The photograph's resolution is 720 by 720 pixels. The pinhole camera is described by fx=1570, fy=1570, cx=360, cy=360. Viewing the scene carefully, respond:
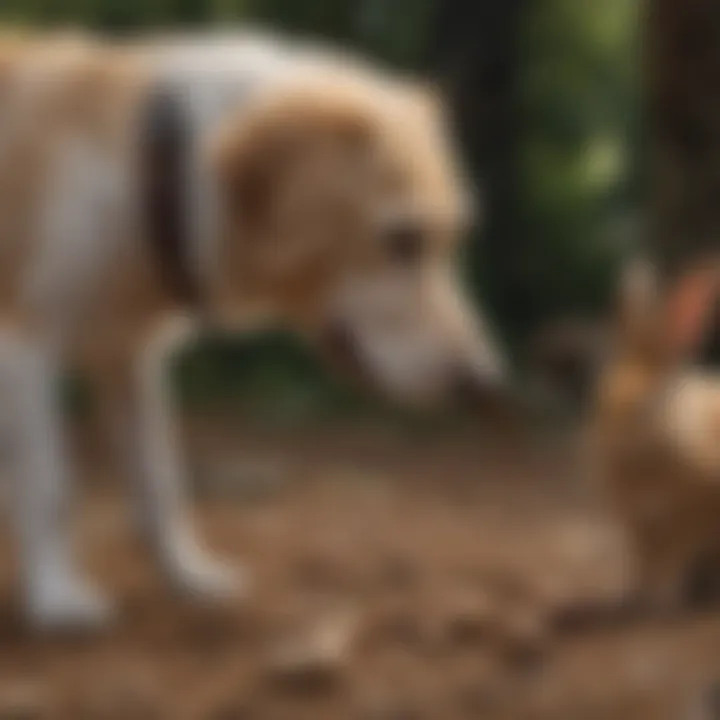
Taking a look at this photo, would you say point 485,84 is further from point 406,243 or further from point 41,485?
point 41,485

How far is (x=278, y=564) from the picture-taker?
0.96 m

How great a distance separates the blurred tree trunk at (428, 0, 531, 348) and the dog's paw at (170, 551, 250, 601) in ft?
0.81

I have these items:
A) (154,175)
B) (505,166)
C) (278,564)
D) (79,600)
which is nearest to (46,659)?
(79,600)

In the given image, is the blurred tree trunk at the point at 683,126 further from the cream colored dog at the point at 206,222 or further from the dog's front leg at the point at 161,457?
the dog's front leg at the point at 161,457

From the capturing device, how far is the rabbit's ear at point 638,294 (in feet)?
2.85

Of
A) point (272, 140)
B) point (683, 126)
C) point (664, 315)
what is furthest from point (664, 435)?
point (272, 140)

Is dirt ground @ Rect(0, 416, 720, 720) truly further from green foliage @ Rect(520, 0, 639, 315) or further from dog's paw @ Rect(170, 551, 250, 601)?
green foliage @ Rect(520, 0, 639, 315)

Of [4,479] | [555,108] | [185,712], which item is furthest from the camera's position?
[4,479]

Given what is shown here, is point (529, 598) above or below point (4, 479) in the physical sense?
below

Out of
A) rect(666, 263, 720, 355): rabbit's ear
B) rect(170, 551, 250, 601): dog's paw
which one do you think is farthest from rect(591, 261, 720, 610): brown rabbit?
rect(170, 551, 250, 601): dog's paw

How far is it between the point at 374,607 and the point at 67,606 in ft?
0.58

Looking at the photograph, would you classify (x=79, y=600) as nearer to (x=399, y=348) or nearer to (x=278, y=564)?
(x=278, y=564)

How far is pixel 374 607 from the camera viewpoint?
2.91ft

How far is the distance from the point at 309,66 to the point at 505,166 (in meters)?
0.13
